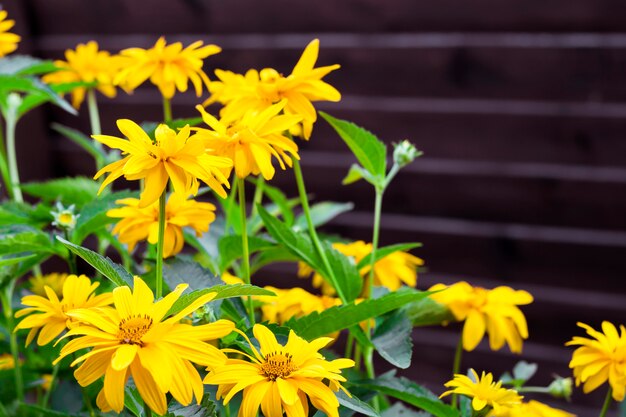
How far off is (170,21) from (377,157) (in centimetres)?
97

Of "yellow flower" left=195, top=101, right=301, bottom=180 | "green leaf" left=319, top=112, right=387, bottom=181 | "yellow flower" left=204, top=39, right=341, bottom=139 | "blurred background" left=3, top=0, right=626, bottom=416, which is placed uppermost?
"yellow flower" left=204, top=39, right=341, bottom=139

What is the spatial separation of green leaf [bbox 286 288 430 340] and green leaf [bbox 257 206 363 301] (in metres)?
0.07

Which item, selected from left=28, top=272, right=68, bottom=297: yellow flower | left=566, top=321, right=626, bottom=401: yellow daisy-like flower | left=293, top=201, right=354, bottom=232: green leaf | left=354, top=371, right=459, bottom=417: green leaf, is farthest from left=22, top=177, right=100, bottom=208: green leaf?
left=566, top=321, right=626, bottom=401: yellow daisy-like flower

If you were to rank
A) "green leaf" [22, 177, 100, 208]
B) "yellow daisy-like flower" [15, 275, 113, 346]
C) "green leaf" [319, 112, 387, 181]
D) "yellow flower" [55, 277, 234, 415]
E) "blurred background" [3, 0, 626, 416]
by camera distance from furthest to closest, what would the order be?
"blurred background" [3, 0, 626, 416] → "green leaf" [22, 177, 100, 208] → "green leaf" [319, 112, 387, 181] → "yellow daisy-like flower" [15, 275, 113, 346] → "yellow flower" [55, 277, 234, 415]

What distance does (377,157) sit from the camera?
0.58 metres

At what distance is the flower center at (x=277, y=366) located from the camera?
15.2 inches

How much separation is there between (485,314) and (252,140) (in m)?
0.24

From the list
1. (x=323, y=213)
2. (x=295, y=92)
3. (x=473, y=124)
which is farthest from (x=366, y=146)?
(x=473, y=124)

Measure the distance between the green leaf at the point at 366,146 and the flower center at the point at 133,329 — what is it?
9.1 inches

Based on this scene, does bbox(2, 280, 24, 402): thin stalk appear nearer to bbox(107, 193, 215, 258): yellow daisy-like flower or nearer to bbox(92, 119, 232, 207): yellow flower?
bbox(107, 193, 215, 258): yellow daisy-like flower

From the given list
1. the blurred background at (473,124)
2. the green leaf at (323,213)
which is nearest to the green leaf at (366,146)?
the green leaf at (323,213)

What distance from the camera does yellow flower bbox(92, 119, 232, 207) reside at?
40 cm

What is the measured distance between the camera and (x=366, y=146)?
57 centimetres

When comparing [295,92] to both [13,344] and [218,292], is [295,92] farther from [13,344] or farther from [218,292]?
[13,344]
